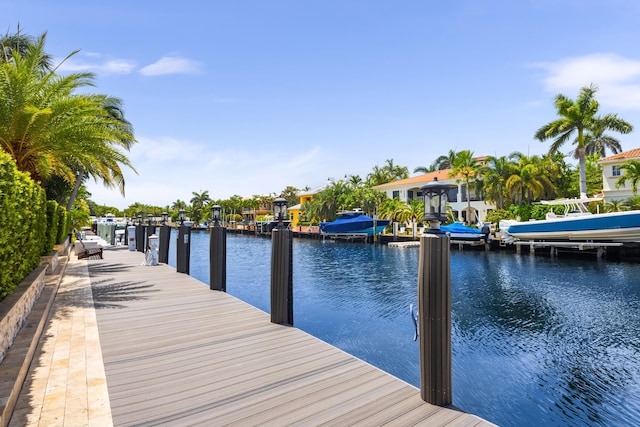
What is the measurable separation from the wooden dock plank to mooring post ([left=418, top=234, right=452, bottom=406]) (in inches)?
6.7

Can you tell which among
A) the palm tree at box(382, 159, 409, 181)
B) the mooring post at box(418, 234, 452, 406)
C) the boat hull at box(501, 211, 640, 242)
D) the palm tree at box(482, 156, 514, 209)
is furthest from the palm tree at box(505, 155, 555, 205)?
the mooring post at box(418, 234, 452, 406)

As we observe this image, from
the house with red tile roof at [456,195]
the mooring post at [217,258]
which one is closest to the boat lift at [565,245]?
the house with red tile roof at [456,195]

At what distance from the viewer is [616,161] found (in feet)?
105

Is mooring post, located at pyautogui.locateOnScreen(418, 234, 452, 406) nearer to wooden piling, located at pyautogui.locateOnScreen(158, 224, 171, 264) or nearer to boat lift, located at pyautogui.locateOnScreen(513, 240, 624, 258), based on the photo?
wooden piling, located at pyautogui.locateOnScreen(158, 224, 171, 264)

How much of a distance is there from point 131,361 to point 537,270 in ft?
70.4

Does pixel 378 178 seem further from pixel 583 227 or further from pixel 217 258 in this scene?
pixel 217 258

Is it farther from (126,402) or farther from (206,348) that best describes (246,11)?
(126,402)

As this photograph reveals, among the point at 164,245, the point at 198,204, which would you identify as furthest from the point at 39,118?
the point at 198,204

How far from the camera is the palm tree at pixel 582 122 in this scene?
2906cm

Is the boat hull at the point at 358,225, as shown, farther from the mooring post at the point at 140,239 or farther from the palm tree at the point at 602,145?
the mooring post at the point at 140,239

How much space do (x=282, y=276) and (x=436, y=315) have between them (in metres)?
3.03

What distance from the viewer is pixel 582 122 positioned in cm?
2931

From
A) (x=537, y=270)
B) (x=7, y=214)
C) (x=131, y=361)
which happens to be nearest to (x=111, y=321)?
(x=131, y=361)

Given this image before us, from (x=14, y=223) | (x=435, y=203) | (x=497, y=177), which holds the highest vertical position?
(x=497, y=177)
